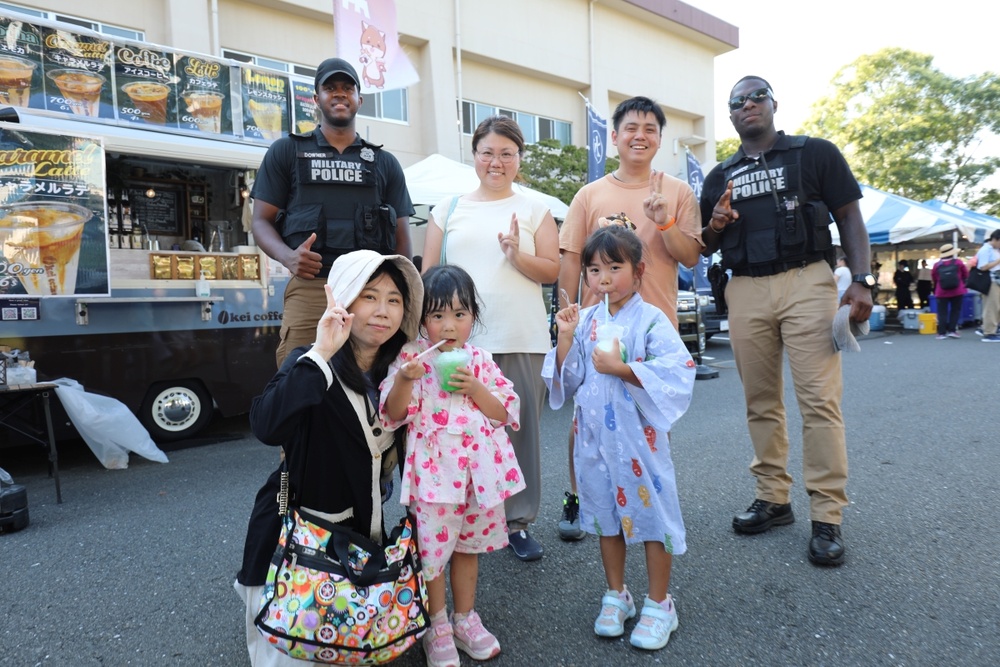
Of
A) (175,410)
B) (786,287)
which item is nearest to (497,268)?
(786,287)

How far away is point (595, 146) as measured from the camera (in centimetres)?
992

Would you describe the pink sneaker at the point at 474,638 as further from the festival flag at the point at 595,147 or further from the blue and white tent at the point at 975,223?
the blue and white tent at the point at 975,223

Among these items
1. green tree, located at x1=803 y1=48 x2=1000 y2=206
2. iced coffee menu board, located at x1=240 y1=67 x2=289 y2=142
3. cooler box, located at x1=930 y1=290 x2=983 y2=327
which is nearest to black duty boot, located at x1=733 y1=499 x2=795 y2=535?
iced coffee menu board, located at x1=240 y1=67 x2=289 y2=142

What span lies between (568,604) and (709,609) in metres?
0.51

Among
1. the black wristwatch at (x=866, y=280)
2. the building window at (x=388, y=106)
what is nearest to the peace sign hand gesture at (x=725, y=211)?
the black wristwatch at (x=866, y=280)

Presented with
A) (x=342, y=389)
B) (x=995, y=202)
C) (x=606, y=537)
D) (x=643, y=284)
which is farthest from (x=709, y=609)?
(x=995, y=202)

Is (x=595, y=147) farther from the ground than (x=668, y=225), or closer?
farther from the ground

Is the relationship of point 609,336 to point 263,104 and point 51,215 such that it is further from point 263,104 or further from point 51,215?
point 263,104

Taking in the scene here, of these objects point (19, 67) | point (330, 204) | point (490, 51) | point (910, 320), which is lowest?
point (910, 320)

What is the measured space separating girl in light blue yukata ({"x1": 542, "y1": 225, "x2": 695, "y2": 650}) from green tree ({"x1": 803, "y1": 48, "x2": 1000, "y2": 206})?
26620 millimetres

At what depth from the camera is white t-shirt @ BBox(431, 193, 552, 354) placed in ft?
9.08

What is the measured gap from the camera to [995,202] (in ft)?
85.5

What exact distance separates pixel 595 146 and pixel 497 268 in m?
7.75

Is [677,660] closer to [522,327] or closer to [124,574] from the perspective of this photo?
[522,327]
